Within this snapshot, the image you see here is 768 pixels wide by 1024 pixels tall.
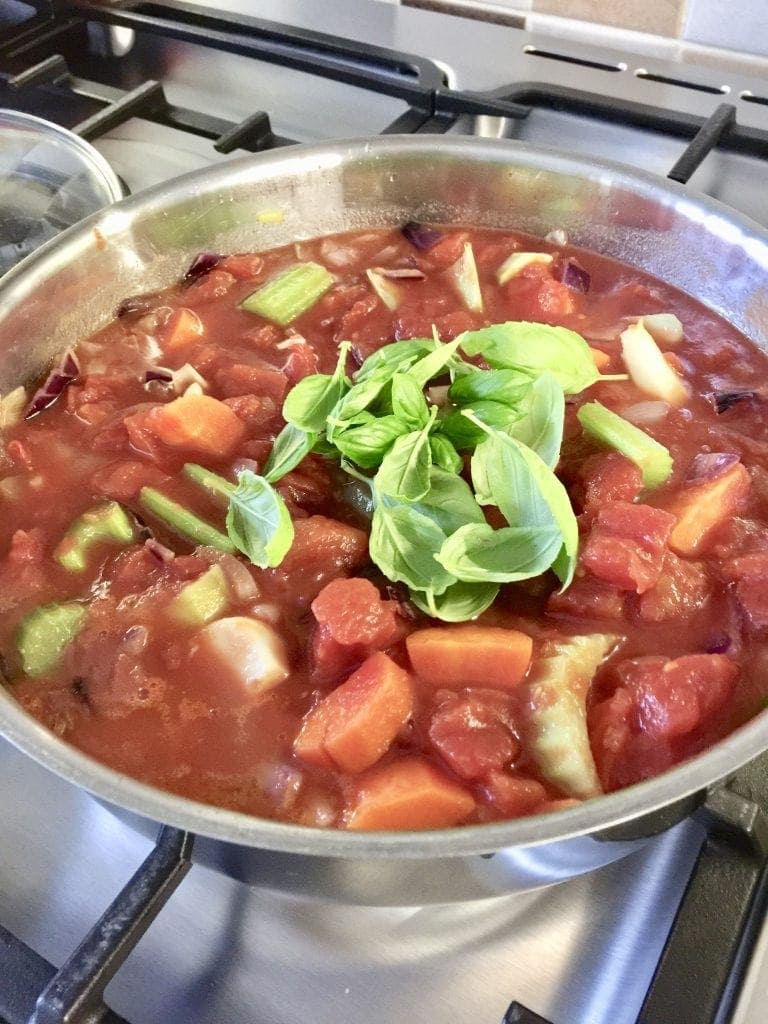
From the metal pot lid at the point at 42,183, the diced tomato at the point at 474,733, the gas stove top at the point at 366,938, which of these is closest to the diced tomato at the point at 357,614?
the diced tomato at the point at 474,733

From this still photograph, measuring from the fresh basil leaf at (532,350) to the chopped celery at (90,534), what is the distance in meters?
0.63

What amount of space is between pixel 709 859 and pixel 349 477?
79 centimetres

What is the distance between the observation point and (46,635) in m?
1.40

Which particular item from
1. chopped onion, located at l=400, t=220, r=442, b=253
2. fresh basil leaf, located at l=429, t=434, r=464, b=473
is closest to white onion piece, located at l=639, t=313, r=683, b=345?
chopped onion, located at l=400, t=220, r=442, b=253

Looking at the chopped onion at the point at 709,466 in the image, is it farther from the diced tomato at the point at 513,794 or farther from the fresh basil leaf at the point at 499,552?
the diced tomato at the point at 513,794

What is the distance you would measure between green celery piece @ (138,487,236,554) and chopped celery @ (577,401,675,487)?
649 mm

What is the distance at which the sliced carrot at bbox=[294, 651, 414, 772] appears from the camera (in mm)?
1232

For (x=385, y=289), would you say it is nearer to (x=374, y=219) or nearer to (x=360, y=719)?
(x=374, y=219)

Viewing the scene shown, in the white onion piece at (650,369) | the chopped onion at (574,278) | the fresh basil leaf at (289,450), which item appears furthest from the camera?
the chopped onion at (574,278)

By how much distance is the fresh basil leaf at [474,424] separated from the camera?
1388 mm

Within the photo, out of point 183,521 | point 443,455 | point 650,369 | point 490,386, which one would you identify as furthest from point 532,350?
point 183,521

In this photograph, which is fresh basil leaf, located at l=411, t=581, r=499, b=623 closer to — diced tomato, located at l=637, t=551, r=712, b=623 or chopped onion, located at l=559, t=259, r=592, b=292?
diced tomato, located at l=637, t=551, r=712, b=623

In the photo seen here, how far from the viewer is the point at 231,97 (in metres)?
2.65

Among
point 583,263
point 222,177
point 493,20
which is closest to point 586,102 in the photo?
point 583,263
